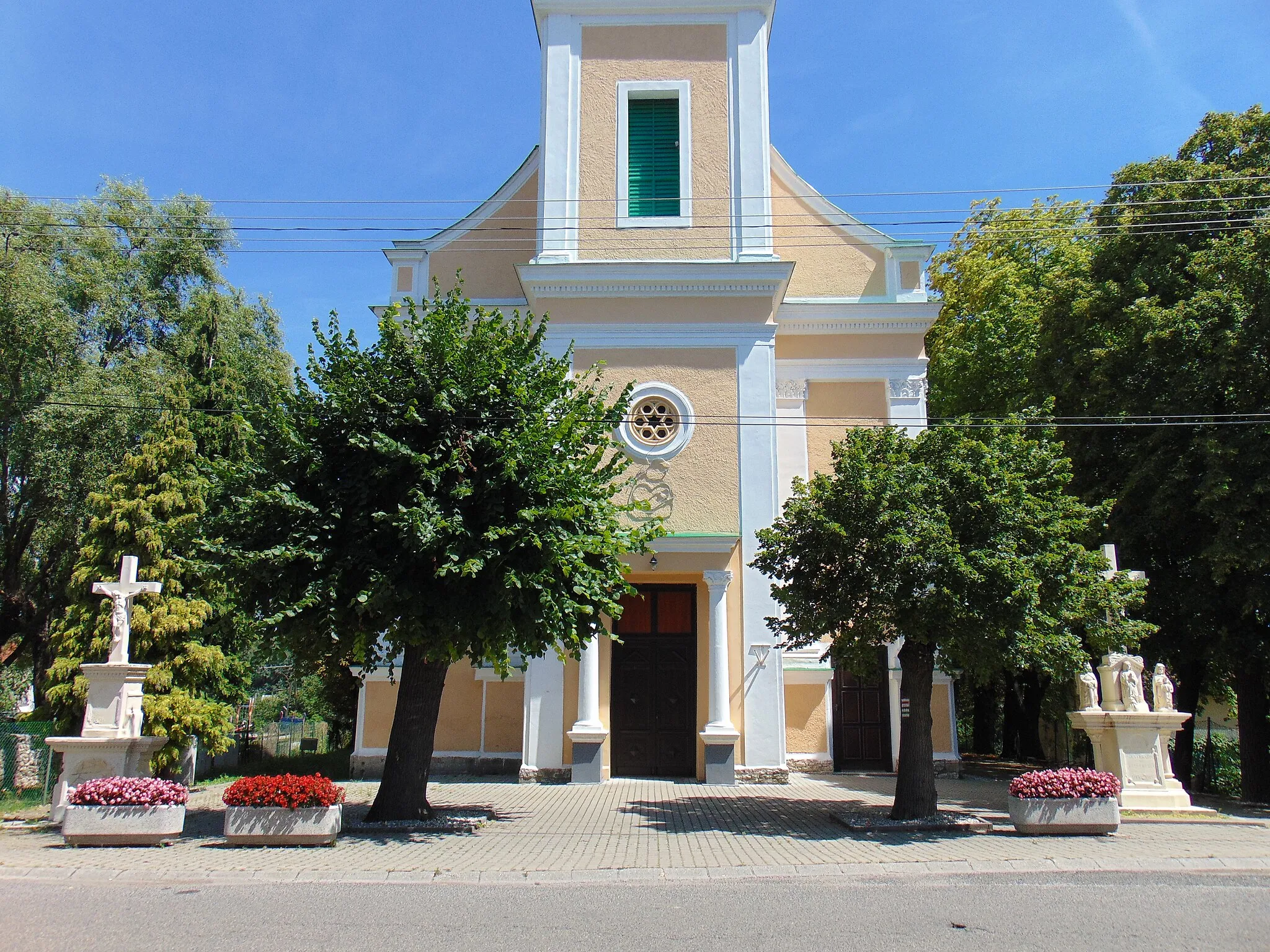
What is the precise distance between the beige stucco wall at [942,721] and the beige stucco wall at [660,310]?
8.32m

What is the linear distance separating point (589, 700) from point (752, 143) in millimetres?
11907

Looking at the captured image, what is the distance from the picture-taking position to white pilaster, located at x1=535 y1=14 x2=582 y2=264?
18984mm

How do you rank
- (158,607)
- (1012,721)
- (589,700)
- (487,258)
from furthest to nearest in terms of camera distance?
(1012,721), (487,258), (158,607), (589,700)

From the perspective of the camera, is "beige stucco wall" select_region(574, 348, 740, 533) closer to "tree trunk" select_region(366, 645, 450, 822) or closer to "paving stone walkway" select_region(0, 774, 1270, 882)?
"paving stone walkway" select_region(0, 774, 1270, 882)

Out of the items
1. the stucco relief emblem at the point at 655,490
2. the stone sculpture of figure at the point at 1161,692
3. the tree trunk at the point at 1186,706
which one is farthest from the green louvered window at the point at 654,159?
the tree trunk at the point at 1186,706

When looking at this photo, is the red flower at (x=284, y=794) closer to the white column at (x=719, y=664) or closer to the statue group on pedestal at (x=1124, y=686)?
the white column at (x=719, y=664)

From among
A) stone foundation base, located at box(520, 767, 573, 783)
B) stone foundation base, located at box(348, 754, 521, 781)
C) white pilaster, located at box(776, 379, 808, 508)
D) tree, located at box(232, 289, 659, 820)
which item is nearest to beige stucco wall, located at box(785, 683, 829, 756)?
white pilaster, located at box(776, 379, 808, 508)

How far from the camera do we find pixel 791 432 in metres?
19.9

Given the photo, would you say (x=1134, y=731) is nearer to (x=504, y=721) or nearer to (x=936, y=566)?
(x=936, y=566)

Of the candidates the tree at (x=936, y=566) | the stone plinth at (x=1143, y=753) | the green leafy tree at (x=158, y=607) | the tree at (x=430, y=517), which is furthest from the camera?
the green leafy tree at (x=158, y=607)

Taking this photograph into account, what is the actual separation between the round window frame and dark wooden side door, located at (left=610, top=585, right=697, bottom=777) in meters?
2.61

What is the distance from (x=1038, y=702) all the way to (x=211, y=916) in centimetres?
2434

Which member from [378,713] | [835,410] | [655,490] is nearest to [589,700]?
[655,490]

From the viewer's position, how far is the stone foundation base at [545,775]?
54.0ft
